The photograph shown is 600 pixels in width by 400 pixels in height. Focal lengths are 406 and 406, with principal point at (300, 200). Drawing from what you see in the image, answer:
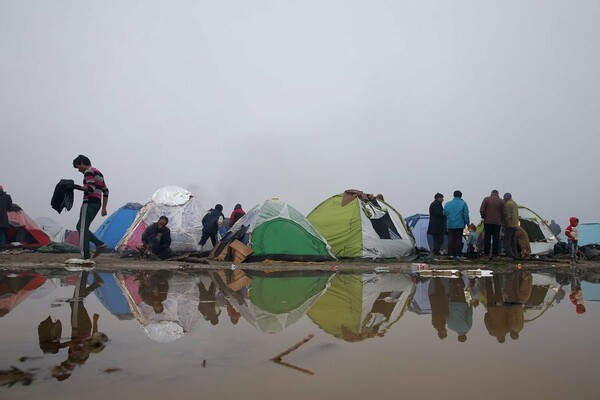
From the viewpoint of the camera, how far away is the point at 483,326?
273 cm

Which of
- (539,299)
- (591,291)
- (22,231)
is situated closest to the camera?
(539,299)

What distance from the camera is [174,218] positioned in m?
12.8

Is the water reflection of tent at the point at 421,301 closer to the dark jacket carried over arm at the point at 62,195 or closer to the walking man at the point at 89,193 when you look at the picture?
the walking man at the point at 89,193

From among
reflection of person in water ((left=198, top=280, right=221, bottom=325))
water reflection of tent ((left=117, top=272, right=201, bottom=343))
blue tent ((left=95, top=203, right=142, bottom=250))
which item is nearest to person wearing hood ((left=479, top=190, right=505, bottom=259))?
reflection of person in water ((left=198, top=280, right=221, bottom=325))

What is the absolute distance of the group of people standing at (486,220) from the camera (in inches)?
420

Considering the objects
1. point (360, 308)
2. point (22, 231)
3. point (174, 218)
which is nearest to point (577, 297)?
point (360, 308)

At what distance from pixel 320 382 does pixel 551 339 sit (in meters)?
1.63

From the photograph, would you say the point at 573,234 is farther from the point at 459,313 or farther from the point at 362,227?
the point at 459,313

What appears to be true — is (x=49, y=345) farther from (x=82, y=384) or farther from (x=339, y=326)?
(x=339, y=326)

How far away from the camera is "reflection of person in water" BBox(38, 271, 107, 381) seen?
5.93 ft

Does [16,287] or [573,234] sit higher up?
[573,234]

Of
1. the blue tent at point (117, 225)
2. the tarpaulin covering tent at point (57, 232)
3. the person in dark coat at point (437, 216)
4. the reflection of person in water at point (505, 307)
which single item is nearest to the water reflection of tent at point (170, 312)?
the reflection of person in water at point (505, 307)

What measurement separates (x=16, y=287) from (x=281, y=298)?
104 inches

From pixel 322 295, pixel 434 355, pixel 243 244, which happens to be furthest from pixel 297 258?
pixel 434 355
